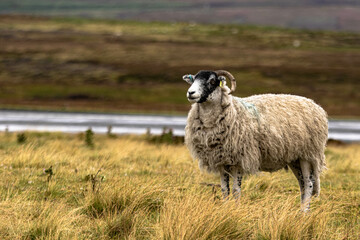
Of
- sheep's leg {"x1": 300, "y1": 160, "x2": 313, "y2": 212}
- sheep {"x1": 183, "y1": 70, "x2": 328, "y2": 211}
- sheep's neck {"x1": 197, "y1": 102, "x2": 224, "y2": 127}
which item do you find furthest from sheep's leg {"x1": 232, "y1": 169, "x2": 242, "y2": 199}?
sheep's leg {"x1": 300, "y1": 160, "x2": 313, "y2": 212}

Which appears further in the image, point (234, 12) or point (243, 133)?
point (234, 12)

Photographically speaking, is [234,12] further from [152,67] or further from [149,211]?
[149,211]

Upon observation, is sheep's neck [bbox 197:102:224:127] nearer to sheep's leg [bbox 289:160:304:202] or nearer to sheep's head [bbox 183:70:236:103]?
sheep's head [bbox 183:70:236:103]

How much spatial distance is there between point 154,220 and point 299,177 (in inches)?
113

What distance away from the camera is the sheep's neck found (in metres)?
6.00

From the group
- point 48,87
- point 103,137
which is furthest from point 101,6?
point 103,137

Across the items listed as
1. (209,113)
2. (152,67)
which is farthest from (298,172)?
(152,67)

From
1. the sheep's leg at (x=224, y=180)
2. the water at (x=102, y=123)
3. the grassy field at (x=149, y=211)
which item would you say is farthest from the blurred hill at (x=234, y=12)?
the sheep's leg at (x=224, y=180)

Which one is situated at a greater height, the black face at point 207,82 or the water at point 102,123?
the black face at point 207,82

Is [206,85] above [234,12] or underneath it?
underneath

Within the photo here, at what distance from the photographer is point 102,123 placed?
21438mm

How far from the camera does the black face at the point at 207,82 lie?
19.0 ft

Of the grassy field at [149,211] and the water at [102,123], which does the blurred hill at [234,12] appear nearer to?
the water at [102,123]

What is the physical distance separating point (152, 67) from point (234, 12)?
13615cm
